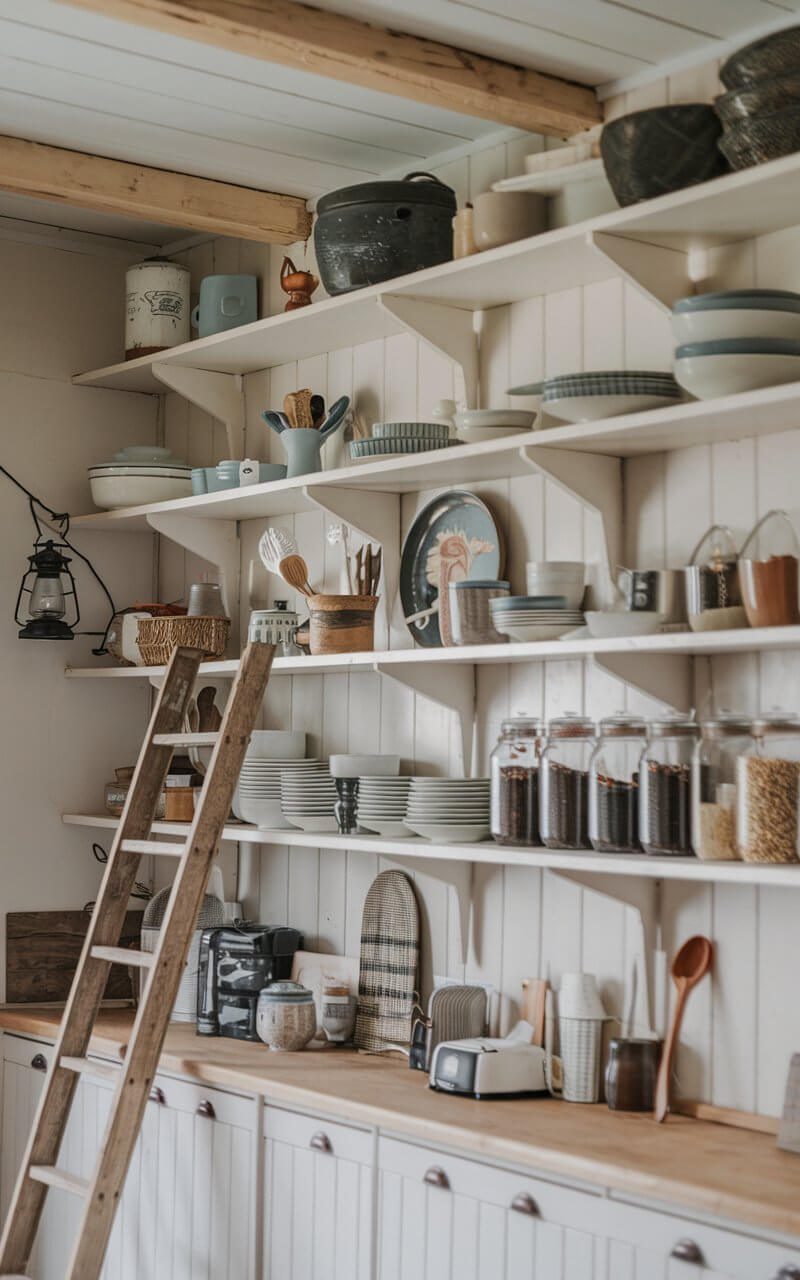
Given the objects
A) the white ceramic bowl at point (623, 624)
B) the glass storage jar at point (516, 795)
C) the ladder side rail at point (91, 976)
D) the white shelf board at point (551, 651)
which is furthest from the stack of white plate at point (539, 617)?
the ladder side rail at point (91, 976)

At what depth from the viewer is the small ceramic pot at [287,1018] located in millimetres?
3492

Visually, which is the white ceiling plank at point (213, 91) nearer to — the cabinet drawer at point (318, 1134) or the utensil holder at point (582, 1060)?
the utensil holder at point (582, 1060)

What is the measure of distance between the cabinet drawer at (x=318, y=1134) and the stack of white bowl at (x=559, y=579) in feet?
3.53

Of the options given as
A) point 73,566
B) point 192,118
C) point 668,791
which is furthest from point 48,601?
point 668,791

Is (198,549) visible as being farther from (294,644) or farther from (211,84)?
(211,84)

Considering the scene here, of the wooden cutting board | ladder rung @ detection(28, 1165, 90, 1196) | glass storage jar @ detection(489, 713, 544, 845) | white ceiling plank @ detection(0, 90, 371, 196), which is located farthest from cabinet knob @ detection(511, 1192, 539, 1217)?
white ceiling plank @ detection(0, 90, 371, 196)

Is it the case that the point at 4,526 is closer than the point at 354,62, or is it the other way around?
the point at 354,62

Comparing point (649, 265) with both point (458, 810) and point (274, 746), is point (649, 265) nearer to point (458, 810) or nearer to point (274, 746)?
point (458, 810)

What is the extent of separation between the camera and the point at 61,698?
432 centimetres

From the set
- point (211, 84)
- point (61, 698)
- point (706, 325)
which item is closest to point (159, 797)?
point (61, 698)

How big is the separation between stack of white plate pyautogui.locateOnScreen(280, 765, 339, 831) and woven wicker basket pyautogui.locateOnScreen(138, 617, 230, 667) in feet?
1.67

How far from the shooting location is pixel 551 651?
2893mm

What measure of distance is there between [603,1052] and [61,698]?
1.97 metres

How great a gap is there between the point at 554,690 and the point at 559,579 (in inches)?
11.8
